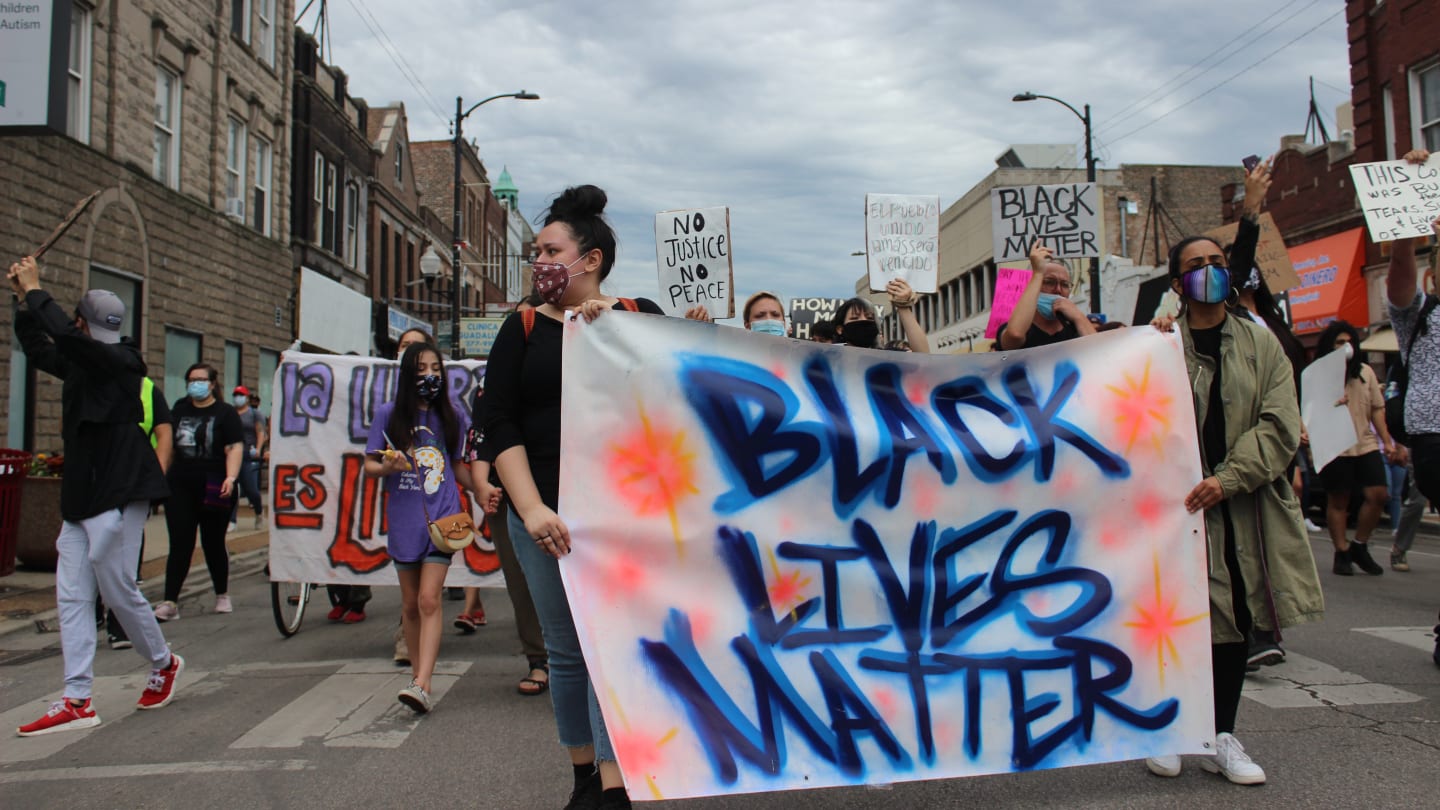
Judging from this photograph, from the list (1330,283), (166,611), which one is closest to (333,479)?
(166,611)

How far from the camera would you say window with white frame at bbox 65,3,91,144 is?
14.5 m

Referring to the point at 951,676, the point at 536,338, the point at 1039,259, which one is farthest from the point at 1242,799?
the point at 536,338

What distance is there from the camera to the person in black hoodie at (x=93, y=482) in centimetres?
477

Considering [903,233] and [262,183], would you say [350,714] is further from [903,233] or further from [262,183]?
[262,183]

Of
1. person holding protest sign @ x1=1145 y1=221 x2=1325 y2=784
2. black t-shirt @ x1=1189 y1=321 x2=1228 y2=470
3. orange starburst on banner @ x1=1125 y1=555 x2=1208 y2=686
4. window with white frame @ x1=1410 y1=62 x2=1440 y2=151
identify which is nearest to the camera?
orange starburst on banner @ x1=1125 y1=555 x2=1208 y2=686

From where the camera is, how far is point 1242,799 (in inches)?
137

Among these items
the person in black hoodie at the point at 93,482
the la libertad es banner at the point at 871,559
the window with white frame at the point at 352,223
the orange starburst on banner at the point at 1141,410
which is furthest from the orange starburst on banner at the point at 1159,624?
the window with white frame at the point at 352,223

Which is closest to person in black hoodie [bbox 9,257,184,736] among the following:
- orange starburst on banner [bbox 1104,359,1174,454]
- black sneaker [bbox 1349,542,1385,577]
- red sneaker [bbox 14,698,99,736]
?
red sneaker [bbox 14,698,99,736]

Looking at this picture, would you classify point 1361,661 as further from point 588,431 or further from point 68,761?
point 68,761

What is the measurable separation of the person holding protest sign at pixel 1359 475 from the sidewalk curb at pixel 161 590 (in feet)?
30.5

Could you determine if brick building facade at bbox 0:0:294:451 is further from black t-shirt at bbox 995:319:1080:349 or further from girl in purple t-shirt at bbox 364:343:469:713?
black t-shirt at bbox 995:319:1080:349

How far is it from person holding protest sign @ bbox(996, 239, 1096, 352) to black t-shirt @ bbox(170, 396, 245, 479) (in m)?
5.41

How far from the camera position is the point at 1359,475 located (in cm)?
852

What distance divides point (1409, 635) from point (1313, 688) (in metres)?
1.60
